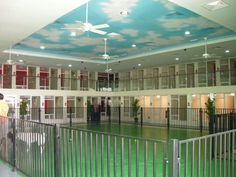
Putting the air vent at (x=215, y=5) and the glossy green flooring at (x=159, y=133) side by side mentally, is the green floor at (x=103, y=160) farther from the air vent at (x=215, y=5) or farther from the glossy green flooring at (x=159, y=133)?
the air vent at (x=215, y=5)

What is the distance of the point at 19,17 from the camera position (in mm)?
7691

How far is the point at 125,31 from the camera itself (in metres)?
11.2

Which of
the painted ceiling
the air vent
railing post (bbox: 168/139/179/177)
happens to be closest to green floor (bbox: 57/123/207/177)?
railing post (bbox: 168/139/179/177)

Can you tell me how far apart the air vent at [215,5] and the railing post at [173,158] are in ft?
17.5

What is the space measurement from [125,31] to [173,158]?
924 cm

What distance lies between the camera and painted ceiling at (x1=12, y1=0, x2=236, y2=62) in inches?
337

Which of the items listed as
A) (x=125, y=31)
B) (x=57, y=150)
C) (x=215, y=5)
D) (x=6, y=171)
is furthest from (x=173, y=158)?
(x=125, y=31)

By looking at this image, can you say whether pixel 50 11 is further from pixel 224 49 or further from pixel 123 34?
pixel 224 49

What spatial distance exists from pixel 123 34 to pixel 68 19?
3.00m

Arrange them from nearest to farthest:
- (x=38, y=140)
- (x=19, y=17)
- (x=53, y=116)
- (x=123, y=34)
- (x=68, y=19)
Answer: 1. (x=38, y=140)
2. (x=19, y=17)
3. (x=68, y=19)
4. (x=123, y=34)
5. (x=53, y=116)

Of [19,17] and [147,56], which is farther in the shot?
[147,56]

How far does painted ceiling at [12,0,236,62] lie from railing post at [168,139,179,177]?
246 inches

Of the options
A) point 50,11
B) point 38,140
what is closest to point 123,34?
point 50,11

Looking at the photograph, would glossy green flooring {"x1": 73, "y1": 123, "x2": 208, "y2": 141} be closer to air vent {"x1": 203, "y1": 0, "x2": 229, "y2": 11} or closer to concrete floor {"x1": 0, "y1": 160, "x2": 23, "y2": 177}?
air vent {"x1": 203, "y1": 0, "x2": 229, "y2": 11}
